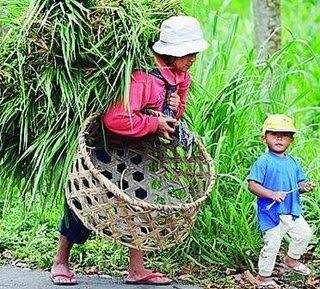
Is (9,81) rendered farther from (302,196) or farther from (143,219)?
(302,196)

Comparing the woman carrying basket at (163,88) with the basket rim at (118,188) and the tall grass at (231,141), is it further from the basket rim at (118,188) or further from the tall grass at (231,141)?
the tall grass at (231,141)

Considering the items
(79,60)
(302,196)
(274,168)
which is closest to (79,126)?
(79,60)

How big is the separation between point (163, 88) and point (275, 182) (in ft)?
2.52

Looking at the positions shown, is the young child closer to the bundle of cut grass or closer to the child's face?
the child's face

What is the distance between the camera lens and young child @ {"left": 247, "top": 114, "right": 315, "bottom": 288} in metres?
4.84

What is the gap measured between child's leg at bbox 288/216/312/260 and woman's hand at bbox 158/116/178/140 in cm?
82

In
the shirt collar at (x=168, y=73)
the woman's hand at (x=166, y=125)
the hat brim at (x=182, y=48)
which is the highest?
the hat brim at (x=182, y=48)

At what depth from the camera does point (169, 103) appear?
478 centimetres

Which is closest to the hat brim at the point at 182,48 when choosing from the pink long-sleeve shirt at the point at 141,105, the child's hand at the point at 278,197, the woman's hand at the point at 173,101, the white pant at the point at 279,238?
the pink long-sleeve shirt at the point at 141,105

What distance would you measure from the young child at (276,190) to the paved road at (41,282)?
0.51m

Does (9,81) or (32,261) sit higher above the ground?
(9,81)

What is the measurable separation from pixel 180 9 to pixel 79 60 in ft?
2.16

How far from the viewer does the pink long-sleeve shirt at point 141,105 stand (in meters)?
4.59

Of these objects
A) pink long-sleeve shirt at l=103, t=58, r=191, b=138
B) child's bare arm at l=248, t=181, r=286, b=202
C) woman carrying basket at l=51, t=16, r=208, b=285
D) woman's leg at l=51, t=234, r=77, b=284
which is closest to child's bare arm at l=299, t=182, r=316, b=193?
child's bare arm at l=248, t=181, r=286, b=202
